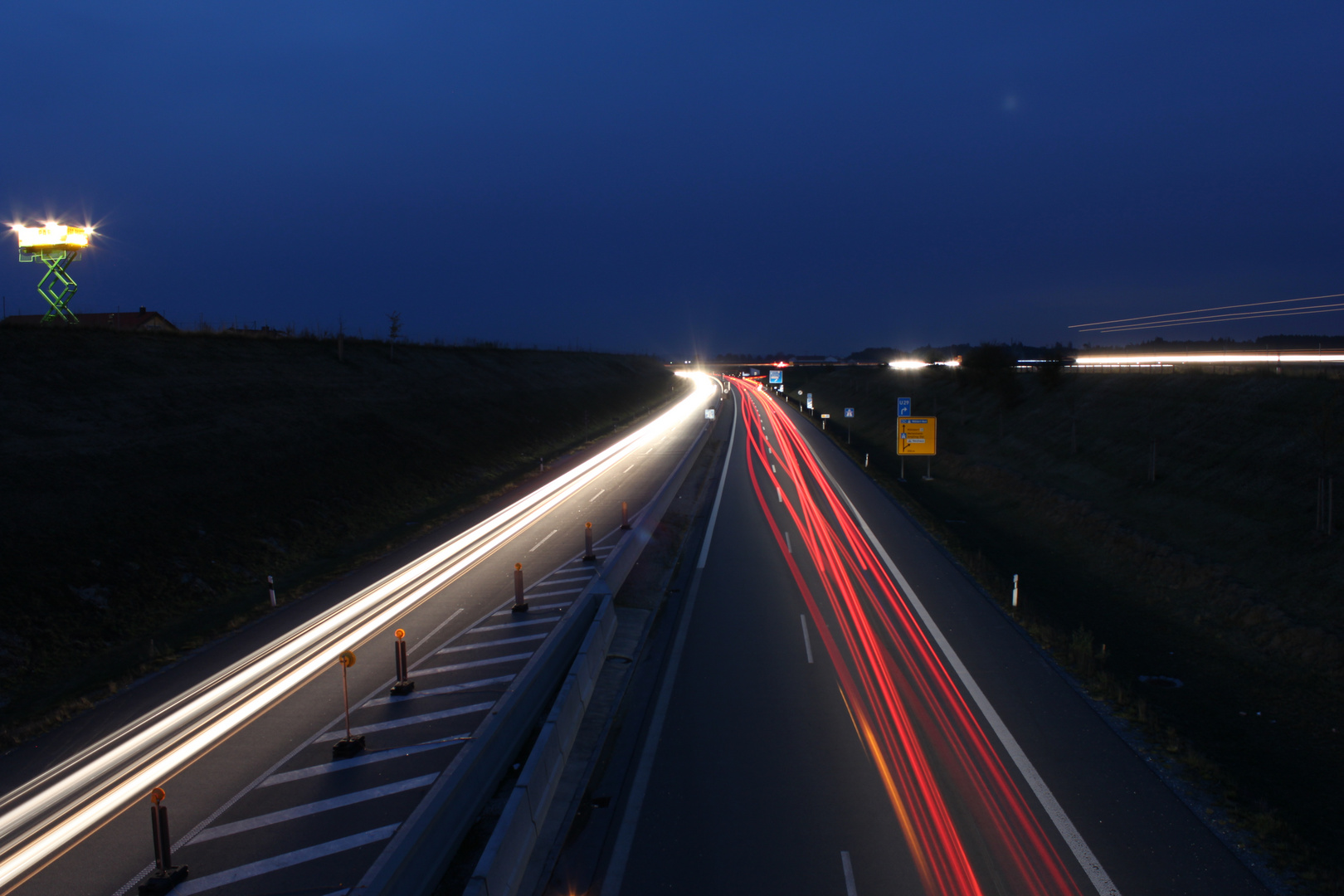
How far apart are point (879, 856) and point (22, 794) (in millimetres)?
11917

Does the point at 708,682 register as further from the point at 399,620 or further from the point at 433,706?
the point at 399,620

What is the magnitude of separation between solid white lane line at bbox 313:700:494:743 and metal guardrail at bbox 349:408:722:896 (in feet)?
2.47

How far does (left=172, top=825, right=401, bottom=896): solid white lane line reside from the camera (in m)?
7.79

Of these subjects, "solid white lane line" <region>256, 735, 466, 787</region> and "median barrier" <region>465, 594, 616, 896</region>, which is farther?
"solid white lane line" <region>256, 735, 466, 787</region>

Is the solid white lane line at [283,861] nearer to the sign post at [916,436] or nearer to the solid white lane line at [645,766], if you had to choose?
the solid white lane line at [645,766]

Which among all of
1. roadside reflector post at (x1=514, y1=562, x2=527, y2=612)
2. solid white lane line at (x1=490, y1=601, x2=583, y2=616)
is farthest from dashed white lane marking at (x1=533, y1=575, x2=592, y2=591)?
roadside reflector post at (x1=514, y1=562, x2=527, y2=612)

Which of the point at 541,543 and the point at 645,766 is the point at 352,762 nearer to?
the point at 645,766

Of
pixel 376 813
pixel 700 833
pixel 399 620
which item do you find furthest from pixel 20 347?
pixel 700 833

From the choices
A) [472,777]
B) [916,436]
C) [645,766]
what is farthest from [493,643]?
[916,436]

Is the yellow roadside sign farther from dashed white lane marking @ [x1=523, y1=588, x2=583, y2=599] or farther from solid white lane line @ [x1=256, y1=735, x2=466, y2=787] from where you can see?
solid white lane line @ [x1=256, y1=735, x2=466, y2=787]

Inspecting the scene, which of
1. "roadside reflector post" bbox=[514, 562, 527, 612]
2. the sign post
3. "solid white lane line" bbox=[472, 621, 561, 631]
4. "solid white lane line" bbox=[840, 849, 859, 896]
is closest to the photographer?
"solid white lane line" bbox=[840, 849, 859, 896]

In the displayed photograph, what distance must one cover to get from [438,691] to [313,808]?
3480 mm

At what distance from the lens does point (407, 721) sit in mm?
11586

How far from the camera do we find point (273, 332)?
50062 millimetres
